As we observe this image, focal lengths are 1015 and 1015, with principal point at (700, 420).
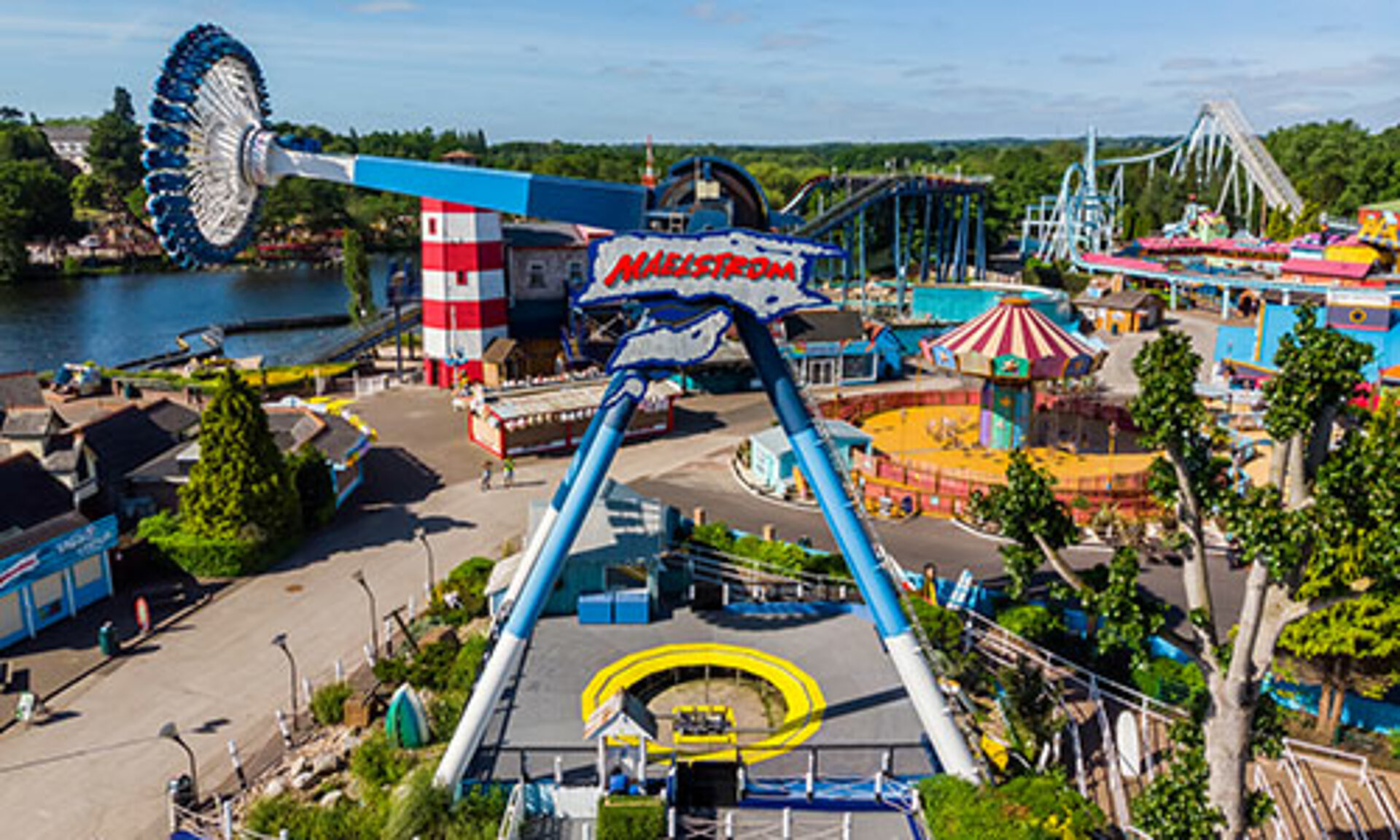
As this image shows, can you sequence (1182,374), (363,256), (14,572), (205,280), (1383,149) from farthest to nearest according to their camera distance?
(1383,149) → (205,280) → (363,256) → (14,572) → (1182,374)

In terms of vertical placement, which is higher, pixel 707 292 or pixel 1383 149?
pixel 1383 149

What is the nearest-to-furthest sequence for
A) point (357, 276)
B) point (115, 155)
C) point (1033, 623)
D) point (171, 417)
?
point (1033, 623), point (171, 417), point (357, 276), point (115, 155)

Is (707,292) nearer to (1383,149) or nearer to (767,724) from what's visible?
(767,724)

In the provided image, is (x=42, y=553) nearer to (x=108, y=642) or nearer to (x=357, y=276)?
(x=108, y=642)

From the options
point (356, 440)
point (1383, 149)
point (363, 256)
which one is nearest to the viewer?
point (356, 440)

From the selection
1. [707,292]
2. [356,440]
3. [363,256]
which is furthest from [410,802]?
[363,256]

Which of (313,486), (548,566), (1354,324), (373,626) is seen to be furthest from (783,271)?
(1354,324)
